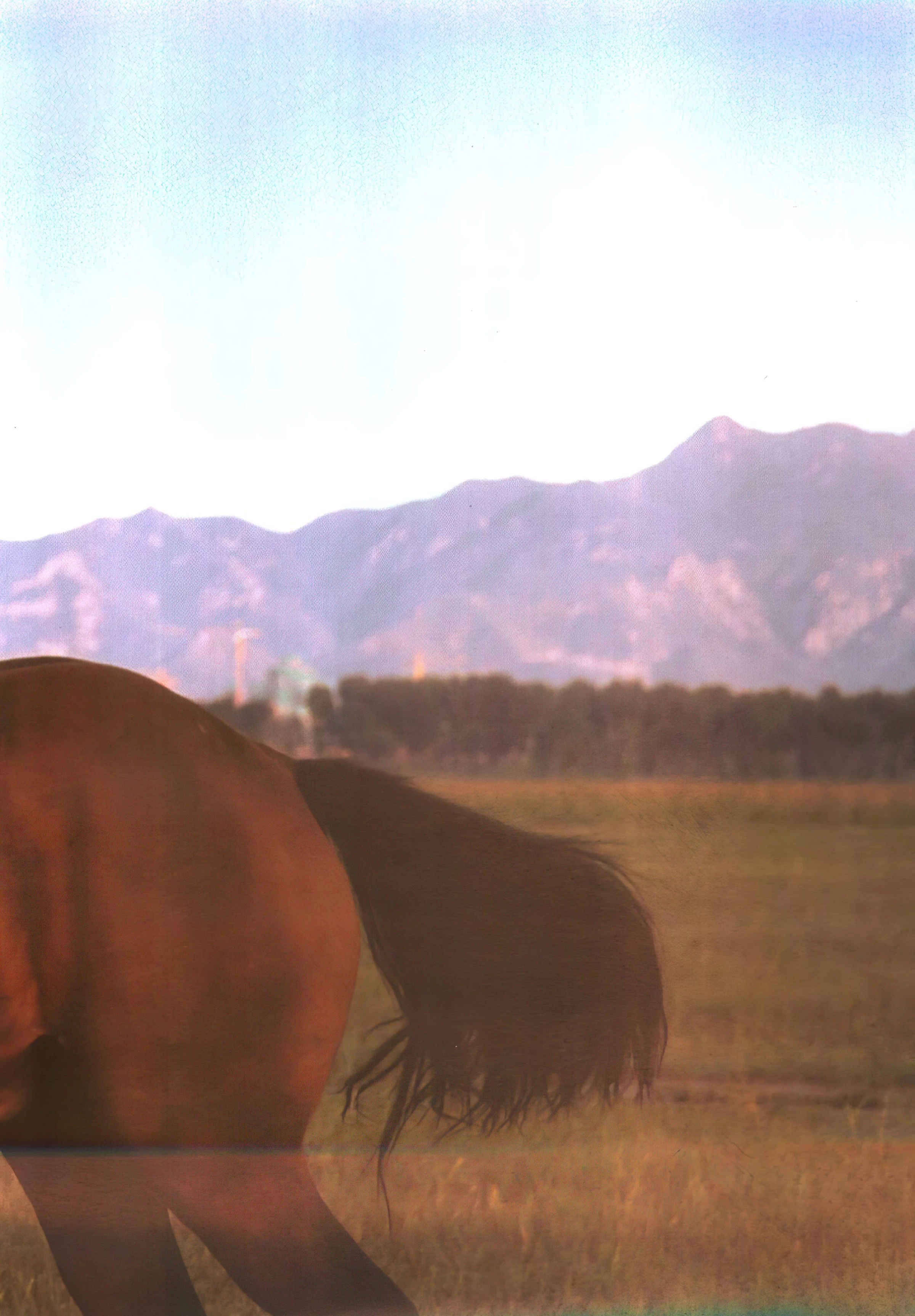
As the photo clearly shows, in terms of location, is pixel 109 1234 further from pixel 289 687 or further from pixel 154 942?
pixel 289 687

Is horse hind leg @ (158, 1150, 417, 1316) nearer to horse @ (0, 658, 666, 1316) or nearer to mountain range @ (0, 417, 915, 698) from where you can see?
horse @ (0, 658, 666, 1316)

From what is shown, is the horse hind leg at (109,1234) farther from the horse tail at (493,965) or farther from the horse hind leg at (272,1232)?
the horse tail at (493,965)

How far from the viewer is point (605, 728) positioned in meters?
1.76

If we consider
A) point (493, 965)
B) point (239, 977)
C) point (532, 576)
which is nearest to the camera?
point (239, 977)

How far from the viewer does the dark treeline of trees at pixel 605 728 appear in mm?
1726

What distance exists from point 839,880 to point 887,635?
40 cm

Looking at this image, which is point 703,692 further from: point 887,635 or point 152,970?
point 152,970

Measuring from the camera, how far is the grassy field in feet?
5.59

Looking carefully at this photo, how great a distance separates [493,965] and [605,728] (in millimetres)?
413

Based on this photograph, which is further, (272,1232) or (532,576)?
(532,576)

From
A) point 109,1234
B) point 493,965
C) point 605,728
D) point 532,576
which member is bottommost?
point 109,1234

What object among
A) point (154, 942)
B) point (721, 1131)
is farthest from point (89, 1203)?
point (721, 1131)

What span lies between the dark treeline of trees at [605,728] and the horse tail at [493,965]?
0.09 metres

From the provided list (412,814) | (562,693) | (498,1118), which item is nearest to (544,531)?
(562,693)
